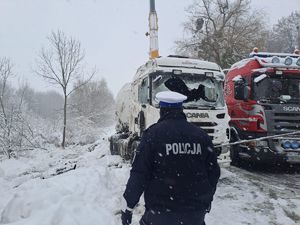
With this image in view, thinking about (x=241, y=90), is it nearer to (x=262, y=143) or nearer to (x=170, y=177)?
(x=262, y=143)

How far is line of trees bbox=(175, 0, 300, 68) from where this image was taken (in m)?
29.7

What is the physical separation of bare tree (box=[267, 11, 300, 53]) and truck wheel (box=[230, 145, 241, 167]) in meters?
38.9

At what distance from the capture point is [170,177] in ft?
11.6

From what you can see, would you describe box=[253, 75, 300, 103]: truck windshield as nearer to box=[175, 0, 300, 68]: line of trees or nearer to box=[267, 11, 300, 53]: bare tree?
box=[175, 0, 300, 68]: line of trees

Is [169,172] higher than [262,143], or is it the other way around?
[262,143]

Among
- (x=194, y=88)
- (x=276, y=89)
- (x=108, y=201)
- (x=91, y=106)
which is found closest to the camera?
(x=108, y=201)

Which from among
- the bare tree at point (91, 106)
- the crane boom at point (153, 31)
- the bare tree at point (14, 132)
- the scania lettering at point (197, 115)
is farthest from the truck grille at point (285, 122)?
the bare tree at point (91, 106)

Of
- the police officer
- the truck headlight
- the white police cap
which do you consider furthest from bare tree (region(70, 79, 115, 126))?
the police officer

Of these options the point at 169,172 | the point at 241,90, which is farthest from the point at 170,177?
the point at 241,90

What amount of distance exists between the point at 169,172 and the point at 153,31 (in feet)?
45.5

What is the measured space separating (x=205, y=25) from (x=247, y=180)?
22.8m

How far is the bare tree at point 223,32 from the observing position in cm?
2970

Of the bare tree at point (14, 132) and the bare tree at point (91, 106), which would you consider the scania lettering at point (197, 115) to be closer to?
the bare tree at point (14, 132)

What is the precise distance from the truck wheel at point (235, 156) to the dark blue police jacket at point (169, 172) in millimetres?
8849
